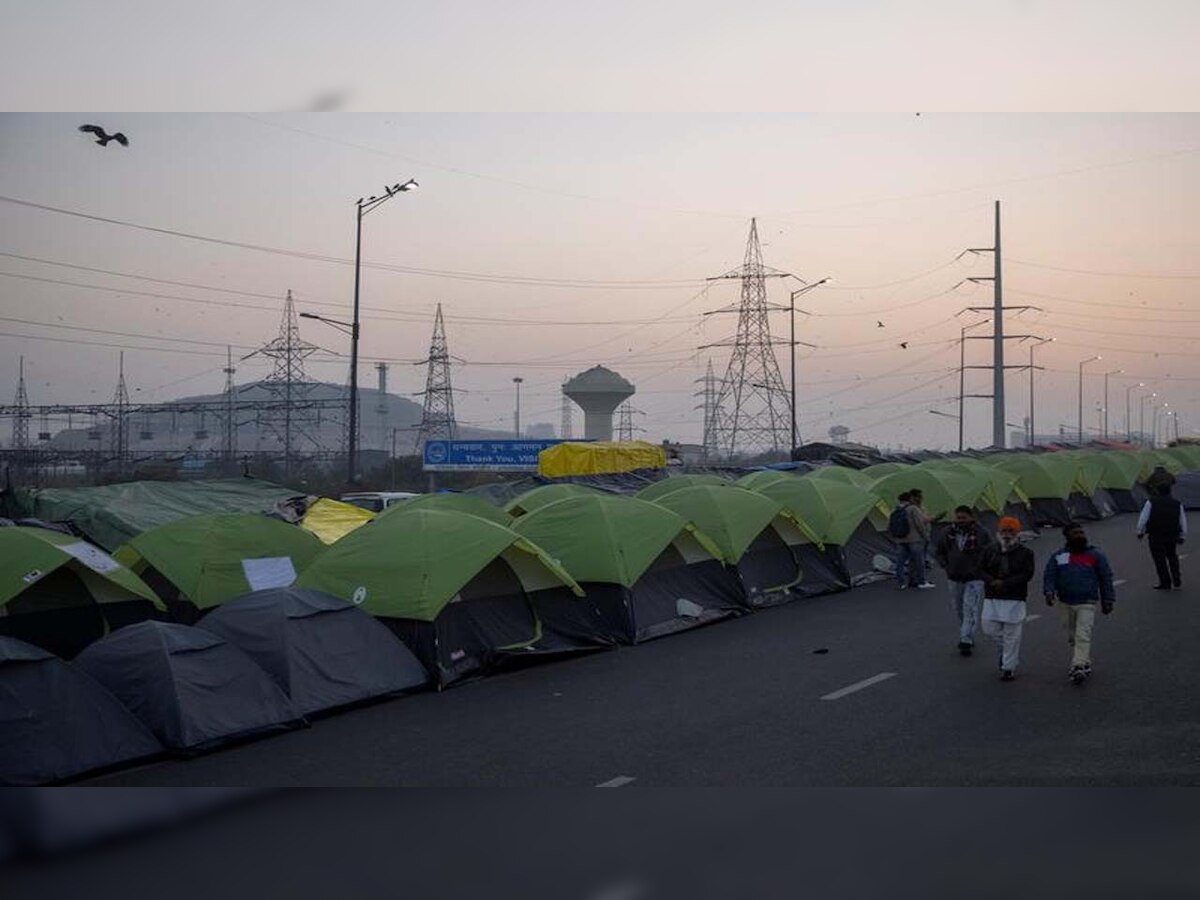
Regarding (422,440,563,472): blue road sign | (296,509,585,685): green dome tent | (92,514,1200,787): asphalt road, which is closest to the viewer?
(92,514,1200,787): asphalt road

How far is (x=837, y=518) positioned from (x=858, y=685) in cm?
930

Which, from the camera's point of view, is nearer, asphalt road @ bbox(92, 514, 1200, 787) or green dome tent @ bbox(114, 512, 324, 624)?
asphalt road @ bbox(92, 514, 1200, 787)

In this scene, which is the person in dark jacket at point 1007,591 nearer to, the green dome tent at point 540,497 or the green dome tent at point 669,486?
the green dome tent at point 669,486

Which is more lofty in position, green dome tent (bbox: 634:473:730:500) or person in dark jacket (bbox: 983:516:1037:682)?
green dome tent (bbox: 634:473:730:500)

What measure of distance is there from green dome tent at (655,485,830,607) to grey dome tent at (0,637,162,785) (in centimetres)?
968

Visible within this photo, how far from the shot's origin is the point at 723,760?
9.10m

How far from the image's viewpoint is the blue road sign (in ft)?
124

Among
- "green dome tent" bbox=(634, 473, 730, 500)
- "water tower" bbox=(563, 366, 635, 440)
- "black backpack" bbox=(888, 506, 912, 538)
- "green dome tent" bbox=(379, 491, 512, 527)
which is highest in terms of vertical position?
"water tower" bbox=(563, 366, 635, 440)

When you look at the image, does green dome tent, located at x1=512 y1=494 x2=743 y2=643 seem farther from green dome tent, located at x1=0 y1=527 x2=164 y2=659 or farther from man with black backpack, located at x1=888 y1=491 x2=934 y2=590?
green dome tent, located at x1=0 y1=527 x2=164 y2=659

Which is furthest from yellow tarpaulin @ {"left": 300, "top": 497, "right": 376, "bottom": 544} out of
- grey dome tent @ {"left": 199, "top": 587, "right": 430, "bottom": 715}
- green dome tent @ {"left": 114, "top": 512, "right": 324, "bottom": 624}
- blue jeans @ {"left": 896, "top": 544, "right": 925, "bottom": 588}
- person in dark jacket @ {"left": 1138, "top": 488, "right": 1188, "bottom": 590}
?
person in dark jacket @ {"left": 1138, "top": 488, "right": 1188, "bottom": 590}

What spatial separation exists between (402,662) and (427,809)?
18.2 feet

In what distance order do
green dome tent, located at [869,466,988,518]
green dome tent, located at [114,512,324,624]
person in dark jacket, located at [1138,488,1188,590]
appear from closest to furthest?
green dome tent, located at [114,512,324,624], person in dark jacket, located at [1138,488,1188,590], green dome tent, located at [869,466,988,518]

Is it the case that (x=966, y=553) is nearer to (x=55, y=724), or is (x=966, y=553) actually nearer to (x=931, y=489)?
(x=55, y=724)

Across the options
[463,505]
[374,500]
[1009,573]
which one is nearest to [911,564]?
[463,505]
